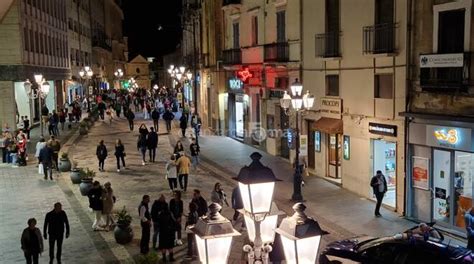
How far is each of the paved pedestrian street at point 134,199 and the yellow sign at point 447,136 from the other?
8.81 feet

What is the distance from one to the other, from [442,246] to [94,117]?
41281 millimetres

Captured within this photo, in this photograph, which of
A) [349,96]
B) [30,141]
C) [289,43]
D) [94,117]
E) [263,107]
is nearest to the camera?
[349,96]

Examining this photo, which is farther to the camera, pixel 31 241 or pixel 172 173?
pixel 172 173

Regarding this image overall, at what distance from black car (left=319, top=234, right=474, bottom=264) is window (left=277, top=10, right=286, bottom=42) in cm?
1741

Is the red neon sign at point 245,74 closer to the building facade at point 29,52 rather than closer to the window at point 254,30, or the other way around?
the window at point 254,30

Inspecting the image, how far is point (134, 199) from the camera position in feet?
70.5

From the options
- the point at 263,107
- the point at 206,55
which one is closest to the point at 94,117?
the point at 206,55

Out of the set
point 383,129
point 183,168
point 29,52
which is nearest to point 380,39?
point 383,129

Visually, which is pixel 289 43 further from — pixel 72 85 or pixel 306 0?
pixel 72 85

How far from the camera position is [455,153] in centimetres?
1678

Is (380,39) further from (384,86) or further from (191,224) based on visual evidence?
(191,224)

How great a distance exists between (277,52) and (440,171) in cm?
1298

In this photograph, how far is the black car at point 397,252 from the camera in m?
10.9

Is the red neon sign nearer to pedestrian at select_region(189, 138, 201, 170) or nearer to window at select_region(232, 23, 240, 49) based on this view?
window at select_region(232, 23, 240, 49)
